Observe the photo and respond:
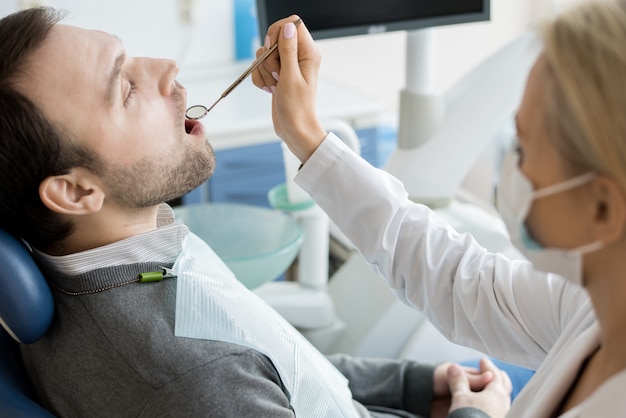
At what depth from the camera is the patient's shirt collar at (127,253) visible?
1139 mm

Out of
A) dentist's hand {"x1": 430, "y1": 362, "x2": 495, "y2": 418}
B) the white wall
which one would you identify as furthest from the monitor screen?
the white wall

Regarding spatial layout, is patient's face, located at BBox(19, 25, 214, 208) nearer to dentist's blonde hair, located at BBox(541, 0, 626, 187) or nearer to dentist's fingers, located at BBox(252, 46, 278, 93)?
dentist's fingers, located at BBox(252, 46, 278, 93)

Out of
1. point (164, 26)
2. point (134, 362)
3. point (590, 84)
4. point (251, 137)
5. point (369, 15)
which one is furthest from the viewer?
point (164, 26)

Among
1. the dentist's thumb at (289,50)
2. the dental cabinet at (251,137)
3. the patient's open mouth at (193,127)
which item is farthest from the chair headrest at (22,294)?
the dental cabinet at (251,137)

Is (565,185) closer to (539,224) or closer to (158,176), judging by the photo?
(539,224)

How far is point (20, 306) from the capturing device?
1.08 m

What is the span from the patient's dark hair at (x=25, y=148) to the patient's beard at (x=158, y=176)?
6 centimetres

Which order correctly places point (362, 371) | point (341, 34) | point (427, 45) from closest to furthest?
point (362, 371) → point (341, 34) → point (427, 45)

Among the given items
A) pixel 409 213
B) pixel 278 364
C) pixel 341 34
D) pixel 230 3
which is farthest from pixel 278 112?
pixel 230 3

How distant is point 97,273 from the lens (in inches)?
44.4

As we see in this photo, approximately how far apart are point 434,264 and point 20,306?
0.60 m

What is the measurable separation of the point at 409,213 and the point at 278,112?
0.26 meters

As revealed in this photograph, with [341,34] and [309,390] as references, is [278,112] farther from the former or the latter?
[341,34]

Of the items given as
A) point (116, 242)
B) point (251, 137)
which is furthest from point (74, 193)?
point (251, 137)
